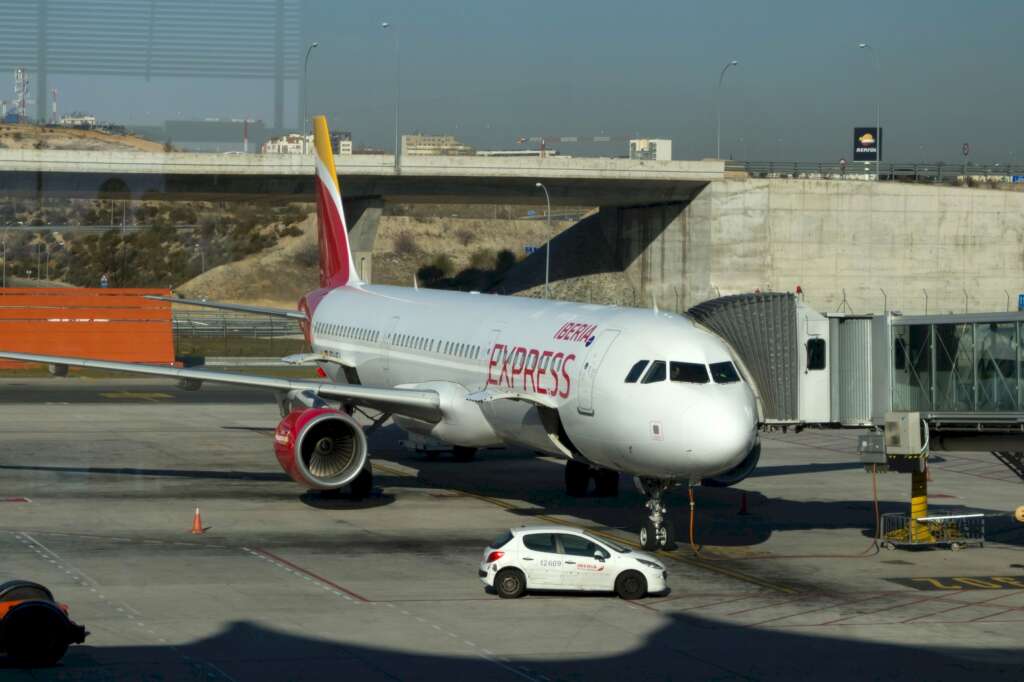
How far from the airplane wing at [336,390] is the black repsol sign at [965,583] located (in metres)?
13.0

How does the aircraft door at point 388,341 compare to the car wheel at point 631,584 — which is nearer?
the car wheel at point 631,584

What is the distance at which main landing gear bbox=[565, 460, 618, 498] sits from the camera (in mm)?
36812

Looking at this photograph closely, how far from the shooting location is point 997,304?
3824 inches

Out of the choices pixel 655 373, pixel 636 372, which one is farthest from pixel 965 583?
pixel 636 372

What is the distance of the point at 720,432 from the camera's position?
26969mm

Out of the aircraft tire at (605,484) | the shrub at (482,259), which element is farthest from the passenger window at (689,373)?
the shrub at (482,259)

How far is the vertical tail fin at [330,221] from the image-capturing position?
5109 cm

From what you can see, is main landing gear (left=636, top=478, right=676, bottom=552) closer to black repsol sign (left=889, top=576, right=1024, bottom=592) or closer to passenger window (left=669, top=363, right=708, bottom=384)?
passenger window (left=669, top=363, right=708, bottom=384)

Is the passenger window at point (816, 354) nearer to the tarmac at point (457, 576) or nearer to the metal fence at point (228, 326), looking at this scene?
the tarmac at point (457, 576)

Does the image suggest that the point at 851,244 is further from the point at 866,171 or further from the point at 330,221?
the point at 330,221

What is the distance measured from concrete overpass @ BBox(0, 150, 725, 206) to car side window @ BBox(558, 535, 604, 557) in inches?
2405

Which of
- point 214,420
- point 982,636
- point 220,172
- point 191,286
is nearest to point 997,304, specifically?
point 220,172

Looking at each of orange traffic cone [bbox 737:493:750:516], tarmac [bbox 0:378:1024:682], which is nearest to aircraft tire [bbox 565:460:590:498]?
tarmac [bbox 0:378:1024:682]

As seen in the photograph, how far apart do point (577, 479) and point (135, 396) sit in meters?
33.4
